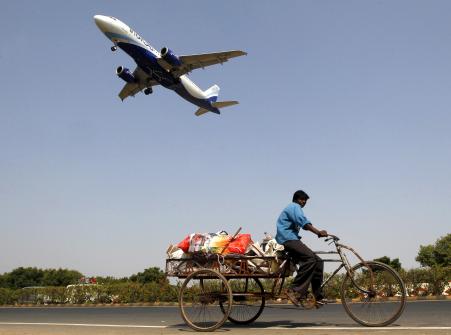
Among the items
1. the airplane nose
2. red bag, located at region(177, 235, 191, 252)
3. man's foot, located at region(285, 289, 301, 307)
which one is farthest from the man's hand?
the airplane nose

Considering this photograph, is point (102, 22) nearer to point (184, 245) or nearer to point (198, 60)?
point (198, 60)

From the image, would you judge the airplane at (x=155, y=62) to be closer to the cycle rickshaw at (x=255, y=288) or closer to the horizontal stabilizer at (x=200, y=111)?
the horizontal stabilizer at (x=200, y=111)

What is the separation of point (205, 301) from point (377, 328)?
2.50 meters

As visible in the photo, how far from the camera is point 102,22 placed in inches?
1372

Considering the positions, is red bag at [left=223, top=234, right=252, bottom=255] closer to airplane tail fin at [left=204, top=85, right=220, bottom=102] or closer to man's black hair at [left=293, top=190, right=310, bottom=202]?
man's black hair at [left=293, top=190, right=310, bottom=202]

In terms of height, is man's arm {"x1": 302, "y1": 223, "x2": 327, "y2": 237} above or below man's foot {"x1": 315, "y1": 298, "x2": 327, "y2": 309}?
above

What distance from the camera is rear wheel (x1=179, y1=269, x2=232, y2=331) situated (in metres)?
7.02

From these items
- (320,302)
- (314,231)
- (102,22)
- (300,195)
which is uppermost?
(102,22)

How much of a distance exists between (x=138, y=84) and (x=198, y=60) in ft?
23.7

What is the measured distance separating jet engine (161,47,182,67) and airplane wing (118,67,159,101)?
511cm

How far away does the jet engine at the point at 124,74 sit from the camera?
126ft

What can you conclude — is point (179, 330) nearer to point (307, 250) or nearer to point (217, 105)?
point (307, 250)

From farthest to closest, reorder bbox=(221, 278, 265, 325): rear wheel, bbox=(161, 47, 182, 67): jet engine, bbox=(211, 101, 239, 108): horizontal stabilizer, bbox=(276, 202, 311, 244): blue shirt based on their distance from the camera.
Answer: bbox=(211, 101, 239, 108): horizontal stabilizer < bbox=(161, 47, 182, 67): jet engine < bbox=(221, 278, 265, 325): rear wheel < bbox=(276, 202, 311, 244): blue shirt

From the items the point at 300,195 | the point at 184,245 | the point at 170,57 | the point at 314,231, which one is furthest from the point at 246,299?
the point at 170,57
